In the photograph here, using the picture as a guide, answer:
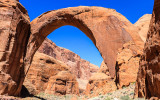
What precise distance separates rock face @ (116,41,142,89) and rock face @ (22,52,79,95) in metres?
13.2

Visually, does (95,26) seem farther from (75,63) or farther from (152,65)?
(75,63)

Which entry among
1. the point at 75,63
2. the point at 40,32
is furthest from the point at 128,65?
the point at 75,63

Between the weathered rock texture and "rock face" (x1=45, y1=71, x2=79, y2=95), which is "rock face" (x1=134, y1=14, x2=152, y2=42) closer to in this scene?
the weathered rock texture

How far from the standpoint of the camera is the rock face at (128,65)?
22.1 feet

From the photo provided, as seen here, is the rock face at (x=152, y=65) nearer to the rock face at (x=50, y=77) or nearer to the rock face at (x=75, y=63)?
the rock face at (x=50, y=77)

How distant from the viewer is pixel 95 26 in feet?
29.5

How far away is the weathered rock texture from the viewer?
782cm

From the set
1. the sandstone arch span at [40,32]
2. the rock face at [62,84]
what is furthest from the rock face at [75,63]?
the sandstone arch span at [40,32]

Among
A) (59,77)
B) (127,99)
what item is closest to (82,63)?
(59,77)

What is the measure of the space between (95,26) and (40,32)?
4.34 m

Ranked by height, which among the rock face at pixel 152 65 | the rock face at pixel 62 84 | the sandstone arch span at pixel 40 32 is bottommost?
the rock face at pixel 62 84

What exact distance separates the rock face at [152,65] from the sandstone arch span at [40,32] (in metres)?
3.47

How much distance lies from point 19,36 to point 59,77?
11.9 m

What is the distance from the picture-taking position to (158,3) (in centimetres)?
403
